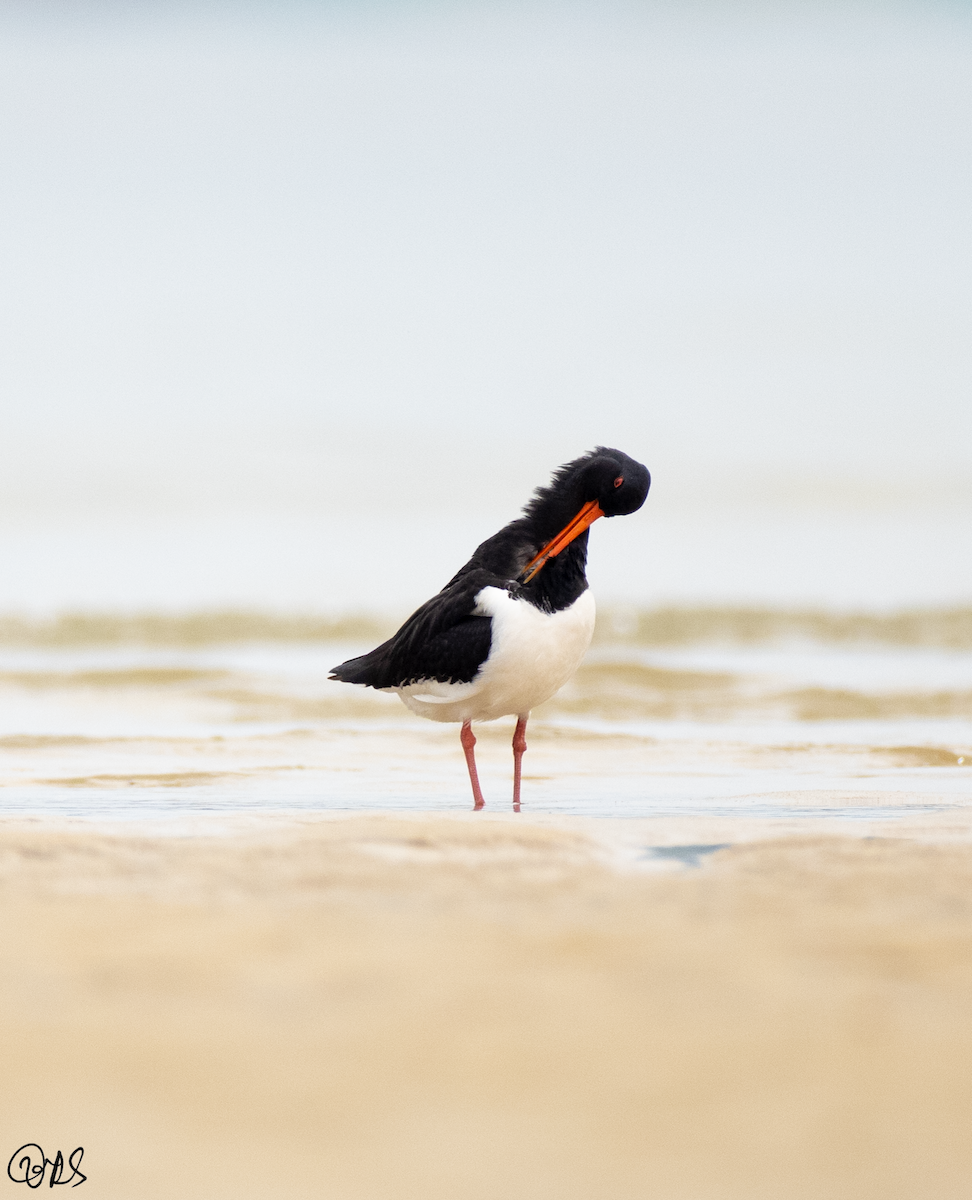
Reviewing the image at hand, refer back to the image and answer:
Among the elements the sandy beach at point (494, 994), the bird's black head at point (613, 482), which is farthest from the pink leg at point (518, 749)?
the bird's black head at point (613, 482)

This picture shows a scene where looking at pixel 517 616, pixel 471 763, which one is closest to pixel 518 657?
pixel 517 616

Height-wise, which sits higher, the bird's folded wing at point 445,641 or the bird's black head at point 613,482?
the bird's black head at point 613,482

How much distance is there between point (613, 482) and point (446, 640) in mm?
1114

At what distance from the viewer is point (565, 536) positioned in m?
6.68

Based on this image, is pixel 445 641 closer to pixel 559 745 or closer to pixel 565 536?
pixel 565 536

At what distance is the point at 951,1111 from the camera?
2525mm

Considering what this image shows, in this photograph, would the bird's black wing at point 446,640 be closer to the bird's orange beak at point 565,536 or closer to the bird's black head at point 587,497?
the bird's orange beak at point 565,536

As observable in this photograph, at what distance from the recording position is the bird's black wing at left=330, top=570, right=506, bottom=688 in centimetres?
650

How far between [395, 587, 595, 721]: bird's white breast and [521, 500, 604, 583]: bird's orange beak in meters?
Result: 0.21

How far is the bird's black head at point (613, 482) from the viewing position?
22.2 ft

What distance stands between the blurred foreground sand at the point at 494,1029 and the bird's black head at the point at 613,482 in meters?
2.77

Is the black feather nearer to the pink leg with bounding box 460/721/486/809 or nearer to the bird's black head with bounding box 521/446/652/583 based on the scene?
the bird's black head with bounding box 521/446/652/583

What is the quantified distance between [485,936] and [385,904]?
0.45 meters

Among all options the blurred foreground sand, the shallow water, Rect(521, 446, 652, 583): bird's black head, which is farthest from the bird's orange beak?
the blurred foreground sand
